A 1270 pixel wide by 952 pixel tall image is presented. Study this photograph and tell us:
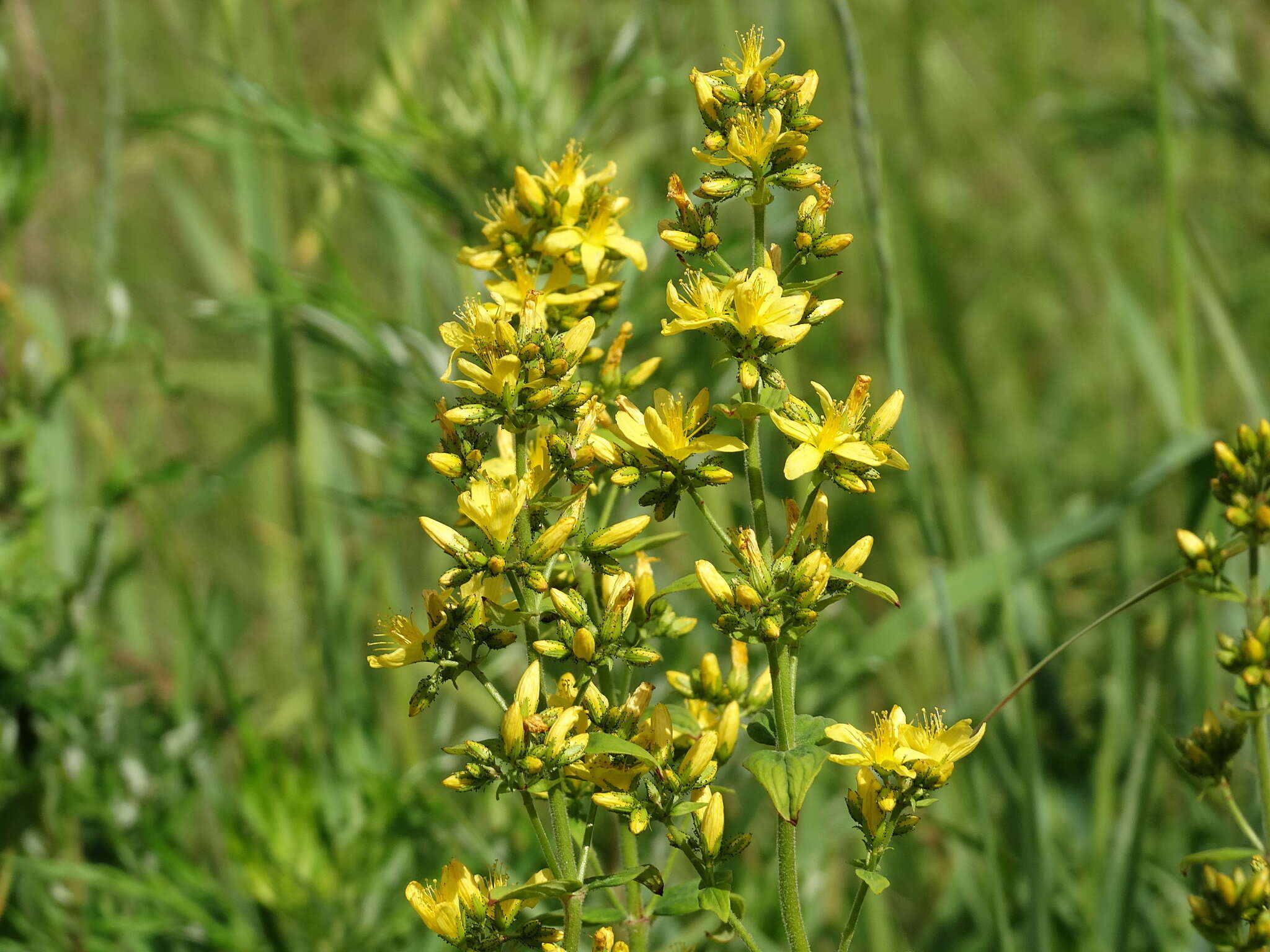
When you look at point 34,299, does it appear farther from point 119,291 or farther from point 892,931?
point 892,931

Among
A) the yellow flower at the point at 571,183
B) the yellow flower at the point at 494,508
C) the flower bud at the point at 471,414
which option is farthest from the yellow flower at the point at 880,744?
the yellow flower at the point at 571,183

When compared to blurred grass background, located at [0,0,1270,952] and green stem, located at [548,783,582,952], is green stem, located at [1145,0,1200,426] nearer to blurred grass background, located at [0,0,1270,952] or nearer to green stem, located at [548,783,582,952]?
blurred grass background, located at [0,0,1270,952]

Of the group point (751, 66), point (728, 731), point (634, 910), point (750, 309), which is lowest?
point (634, 910)

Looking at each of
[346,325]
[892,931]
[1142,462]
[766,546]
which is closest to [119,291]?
[346,325]

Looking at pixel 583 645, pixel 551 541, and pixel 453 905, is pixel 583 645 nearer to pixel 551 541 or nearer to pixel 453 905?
pixel 551 541

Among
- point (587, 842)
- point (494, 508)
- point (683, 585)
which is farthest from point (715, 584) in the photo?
point (587, 842)

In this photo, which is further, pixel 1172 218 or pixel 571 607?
pixel 1172 218
